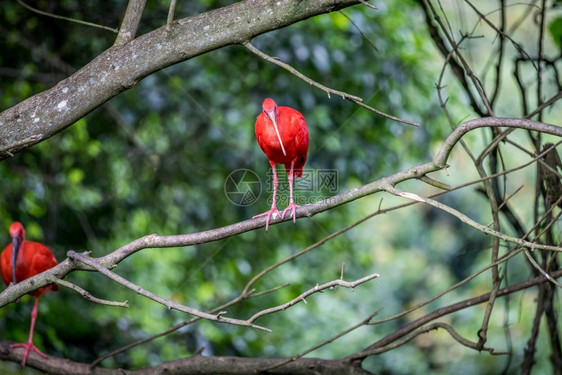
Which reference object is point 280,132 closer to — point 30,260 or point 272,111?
point 272,111

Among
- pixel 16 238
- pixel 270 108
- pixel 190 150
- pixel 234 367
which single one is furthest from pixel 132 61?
pixel 190 150

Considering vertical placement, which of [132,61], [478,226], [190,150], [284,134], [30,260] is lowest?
[478,226]

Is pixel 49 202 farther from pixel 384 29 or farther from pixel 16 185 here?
pixel 384 29

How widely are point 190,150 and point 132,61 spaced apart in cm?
376

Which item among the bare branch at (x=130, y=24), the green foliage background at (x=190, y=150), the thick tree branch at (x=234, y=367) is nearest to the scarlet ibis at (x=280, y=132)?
the thick tree branch at (x=234, y=367)

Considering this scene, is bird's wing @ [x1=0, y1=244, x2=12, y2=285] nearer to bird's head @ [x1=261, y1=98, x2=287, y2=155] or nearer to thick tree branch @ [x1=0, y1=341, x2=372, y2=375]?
thick tree branch @ [x1=0, y1=341, x2=372, y2=375]

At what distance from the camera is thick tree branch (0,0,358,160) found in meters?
2.33

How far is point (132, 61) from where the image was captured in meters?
2.38

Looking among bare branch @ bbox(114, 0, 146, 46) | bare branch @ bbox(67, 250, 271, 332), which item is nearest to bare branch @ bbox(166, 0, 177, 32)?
bare branch @ bbox(114, 0, 146, 46)

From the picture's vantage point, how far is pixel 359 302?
9188mm

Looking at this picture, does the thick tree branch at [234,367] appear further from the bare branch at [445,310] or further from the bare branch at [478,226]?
the bare branch at [478,226]

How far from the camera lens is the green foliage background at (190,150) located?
543 cm

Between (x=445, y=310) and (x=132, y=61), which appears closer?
(x=132, y=61)

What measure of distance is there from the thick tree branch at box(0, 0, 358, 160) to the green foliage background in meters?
2.74
